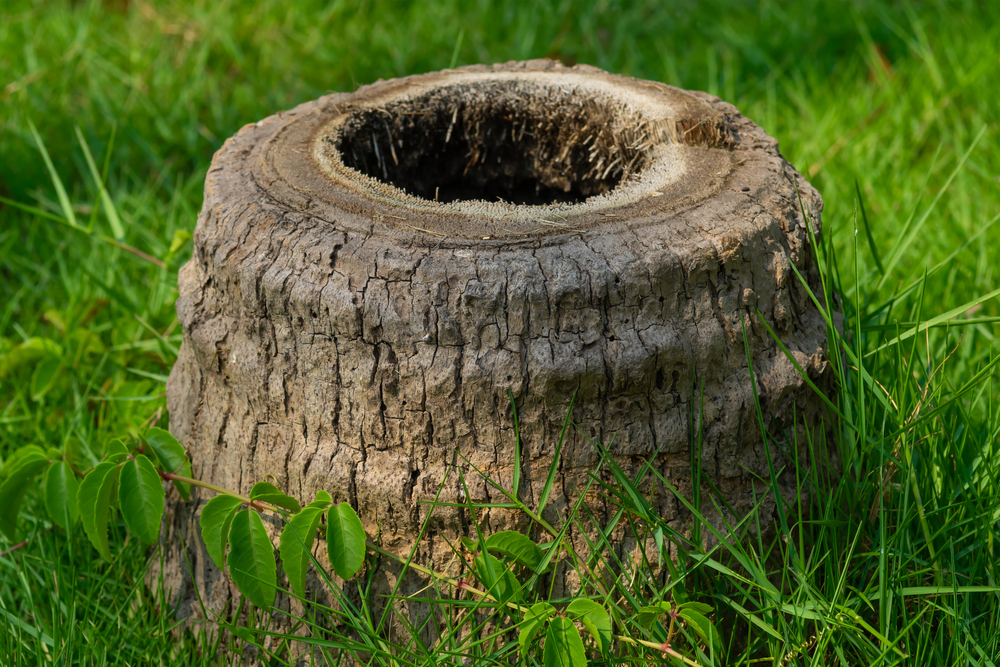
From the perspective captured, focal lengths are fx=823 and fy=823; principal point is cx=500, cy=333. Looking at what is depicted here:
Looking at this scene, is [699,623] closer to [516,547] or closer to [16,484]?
[516,547]

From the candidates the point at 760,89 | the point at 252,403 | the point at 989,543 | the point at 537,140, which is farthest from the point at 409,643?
the point at 760,89

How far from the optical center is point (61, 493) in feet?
4.90

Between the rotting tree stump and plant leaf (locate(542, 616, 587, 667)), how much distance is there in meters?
0.18

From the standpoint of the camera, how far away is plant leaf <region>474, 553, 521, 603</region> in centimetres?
128

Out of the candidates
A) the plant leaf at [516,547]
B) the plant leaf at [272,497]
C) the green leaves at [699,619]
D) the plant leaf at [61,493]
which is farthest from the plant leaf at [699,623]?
the plant leaf at [61,493]

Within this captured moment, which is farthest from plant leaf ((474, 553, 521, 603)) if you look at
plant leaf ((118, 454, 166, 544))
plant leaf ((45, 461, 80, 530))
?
plant leaf ((45, 461, 80, 530))

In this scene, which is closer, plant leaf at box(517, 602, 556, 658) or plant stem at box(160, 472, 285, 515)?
plant leaf at box(517, 602, 556, 658)

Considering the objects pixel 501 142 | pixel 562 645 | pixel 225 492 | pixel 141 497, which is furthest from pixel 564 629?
pixel 501 142

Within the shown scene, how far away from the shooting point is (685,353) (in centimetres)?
135

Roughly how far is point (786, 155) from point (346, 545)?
2.42 meters

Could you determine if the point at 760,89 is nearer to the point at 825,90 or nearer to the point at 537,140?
the point at 825,90

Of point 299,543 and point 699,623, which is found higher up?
point 299,543

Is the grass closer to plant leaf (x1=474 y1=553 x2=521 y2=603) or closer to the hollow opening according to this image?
plant leaf (x1=474 y1=553 x2=521 y2=603)

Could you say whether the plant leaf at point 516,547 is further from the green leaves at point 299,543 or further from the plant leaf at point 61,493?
the plant leaf at point 61,493
